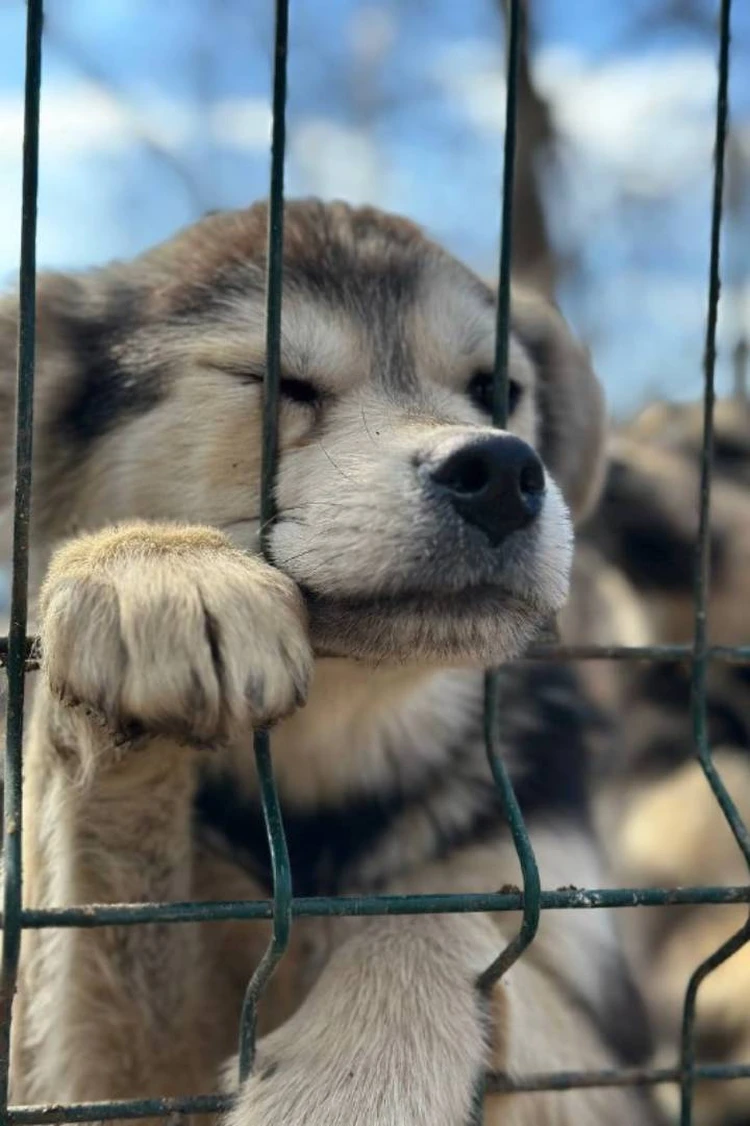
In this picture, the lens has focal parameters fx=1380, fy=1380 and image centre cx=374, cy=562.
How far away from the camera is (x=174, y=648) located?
1626mm

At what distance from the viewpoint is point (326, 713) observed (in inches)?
98.7

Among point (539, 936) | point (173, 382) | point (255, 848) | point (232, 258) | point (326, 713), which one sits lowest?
point (539, 936)

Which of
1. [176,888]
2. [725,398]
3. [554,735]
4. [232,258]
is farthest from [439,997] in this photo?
[725,398]

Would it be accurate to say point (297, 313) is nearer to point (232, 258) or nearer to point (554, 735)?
point (232, 258)

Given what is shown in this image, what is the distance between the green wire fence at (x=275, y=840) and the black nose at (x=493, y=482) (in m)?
0.12

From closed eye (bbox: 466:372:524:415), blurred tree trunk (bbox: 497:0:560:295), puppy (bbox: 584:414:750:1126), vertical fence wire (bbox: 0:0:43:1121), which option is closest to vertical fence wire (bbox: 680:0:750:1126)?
closed eye (bbox: 466:372:524:415)

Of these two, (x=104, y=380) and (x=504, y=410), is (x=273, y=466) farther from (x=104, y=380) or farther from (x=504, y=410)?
(x=104, y=380)

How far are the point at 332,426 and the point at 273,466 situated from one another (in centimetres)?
39

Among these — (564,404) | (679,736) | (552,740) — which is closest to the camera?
(552,740)

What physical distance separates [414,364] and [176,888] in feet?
3.28

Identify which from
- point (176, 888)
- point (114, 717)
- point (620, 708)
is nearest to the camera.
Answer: point (114, 717)

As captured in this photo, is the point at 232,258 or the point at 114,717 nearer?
the point at 114,717

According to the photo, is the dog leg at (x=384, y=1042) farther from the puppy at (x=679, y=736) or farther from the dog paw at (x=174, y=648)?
the puppy at (x=679, y=736)

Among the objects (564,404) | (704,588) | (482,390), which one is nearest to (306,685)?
(704,588)
